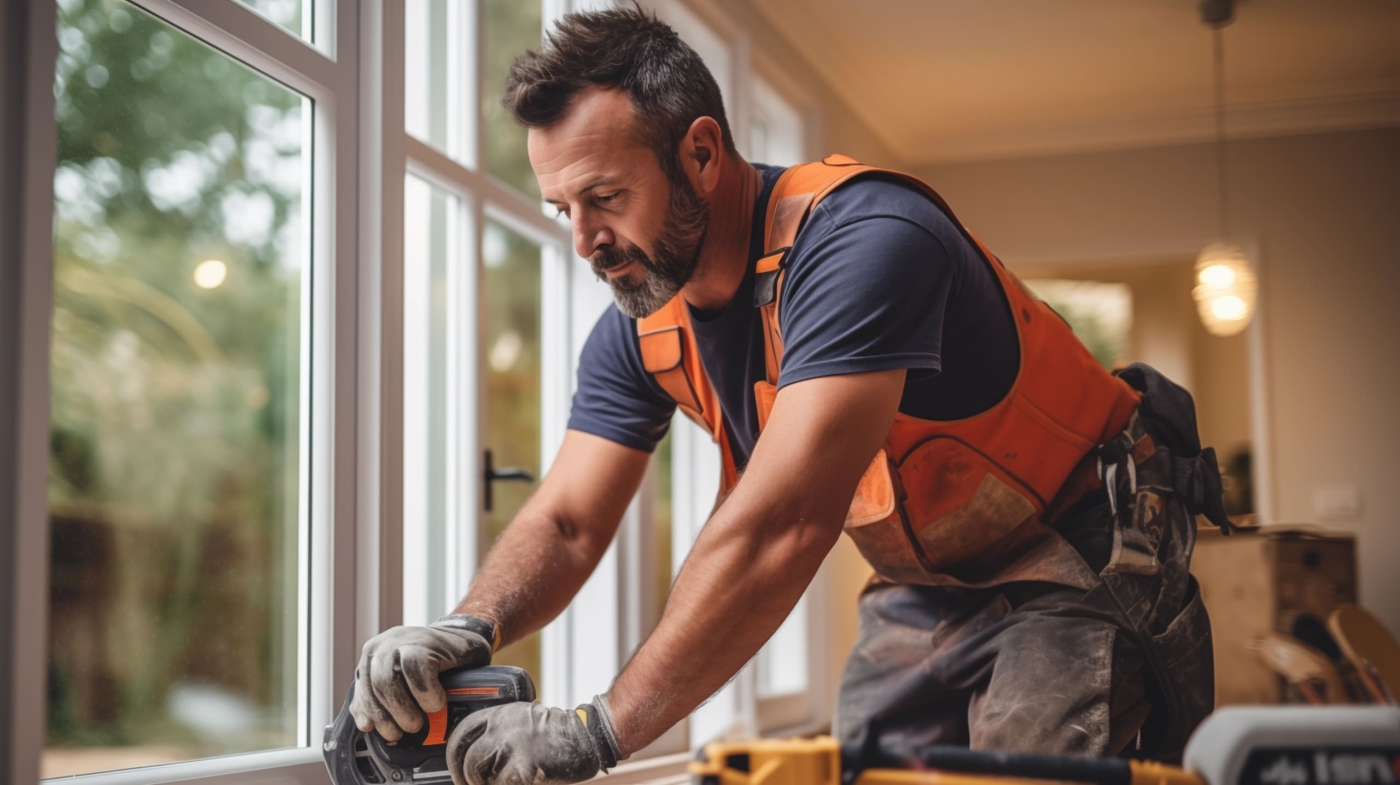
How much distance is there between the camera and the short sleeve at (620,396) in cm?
169

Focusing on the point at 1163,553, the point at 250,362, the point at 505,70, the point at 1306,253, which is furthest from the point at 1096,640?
the point at 1306,253

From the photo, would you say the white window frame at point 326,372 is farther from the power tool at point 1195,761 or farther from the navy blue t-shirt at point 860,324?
the power tool at point 1195,761

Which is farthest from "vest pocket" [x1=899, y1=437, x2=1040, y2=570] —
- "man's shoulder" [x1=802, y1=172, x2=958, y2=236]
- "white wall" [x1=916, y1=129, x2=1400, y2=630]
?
"white wall" [x1=916, y1=129, x2=1400, y2=630]

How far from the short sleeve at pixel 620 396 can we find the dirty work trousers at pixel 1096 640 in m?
0.46

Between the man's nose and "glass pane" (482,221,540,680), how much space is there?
109cm

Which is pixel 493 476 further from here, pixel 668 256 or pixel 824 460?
pixel 824 460

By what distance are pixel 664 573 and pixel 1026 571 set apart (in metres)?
1.94

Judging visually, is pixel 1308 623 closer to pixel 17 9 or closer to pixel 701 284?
pixel 701 284

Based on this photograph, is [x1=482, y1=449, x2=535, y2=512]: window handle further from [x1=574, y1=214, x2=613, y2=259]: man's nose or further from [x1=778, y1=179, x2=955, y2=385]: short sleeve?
[x1=778, y1=179, x2=955, y2=385]: short sleeve

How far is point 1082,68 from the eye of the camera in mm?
4605

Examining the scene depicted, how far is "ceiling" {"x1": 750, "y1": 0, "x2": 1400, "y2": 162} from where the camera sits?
412cm

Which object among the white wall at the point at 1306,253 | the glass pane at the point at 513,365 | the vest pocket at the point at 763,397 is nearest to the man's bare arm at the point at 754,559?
the vest pocket at the point at 763,397

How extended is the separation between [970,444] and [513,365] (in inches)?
59.3

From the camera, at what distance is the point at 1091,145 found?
17.2 feet
